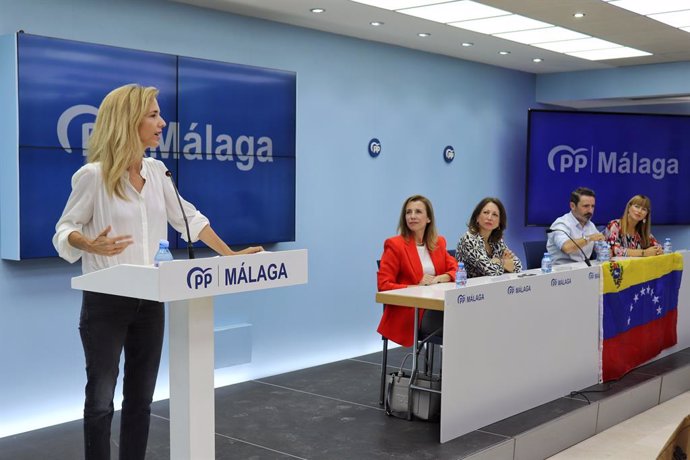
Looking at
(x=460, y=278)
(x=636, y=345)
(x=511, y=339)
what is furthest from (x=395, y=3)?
(x=636, y=345)

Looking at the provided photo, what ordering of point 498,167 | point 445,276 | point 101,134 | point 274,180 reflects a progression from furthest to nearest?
point 498,167, point 274,180, point 445,276, point 101,134

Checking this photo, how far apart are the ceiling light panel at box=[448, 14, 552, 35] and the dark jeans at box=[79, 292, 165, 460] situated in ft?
12.5

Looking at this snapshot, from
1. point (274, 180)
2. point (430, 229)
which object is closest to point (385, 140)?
point (274, 180)

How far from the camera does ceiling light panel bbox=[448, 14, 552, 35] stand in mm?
5723

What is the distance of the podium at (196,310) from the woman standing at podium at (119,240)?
138mm

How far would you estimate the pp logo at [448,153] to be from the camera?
24.1 ft

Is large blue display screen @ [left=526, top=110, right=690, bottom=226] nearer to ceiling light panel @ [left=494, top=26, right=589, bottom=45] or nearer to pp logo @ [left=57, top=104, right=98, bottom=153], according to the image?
ceiling light panel @ [left=494, top=26, right=589, bottom=45]

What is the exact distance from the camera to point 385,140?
6.71 meters

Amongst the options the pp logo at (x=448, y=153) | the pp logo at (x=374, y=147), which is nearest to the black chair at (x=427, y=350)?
the pp logo at (x=374, y=147)

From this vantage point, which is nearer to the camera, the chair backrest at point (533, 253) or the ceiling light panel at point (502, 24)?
the ceiling light panel at point (502, 24)

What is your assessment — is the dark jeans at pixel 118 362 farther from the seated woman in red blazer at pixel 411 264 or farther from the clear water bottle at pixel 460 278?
the seated woman in red blazer at pixel 411 264

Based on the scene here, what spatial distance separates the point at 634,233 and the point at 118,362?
468 cm

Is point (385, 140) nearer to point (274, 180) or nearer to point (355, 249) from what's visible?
point (355, 249)

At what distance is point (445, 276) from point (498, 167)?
3490mm
